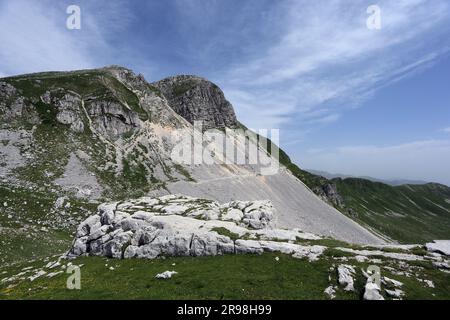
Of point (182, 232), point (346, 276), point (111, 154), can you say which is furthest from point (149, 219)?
point (111, 154)

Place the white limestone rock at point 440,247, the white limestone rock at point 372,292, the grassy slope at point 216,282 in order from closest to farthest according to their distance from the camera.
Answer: the white limestone rock at point 372,292, the grassy slope at point 216,282, the white limestone rock at point 440,247

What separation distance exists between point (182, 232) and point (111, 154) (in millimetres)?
81497

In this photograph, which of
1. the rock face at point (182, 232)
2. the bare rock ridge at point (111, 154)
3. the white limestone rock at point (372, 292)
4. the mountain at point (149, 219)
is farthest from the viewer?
the bare rock ridge at point (111, 154)

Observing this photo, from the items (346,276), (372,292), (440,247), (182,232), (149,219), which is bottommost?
(372,292)

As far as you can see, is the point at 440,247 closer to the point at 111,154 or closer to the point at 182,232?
the point at 182,232

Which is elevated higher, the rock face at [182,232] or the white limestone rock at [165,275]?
the rock face at [182,232]

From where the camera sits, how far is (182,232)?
3959 cm

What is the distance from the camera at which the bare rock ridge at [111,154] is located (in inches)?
3676

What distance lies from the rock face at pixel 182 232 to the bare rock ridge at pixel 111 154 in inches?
1690

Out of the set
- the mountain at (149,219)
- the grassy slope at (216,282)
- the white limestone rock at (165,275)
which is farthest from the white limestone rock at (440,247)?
the white limestone rock at (165,275)

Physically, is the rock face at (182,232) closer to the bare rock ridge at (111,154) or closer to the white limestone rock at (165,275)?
the white limestone rock at (165,275)

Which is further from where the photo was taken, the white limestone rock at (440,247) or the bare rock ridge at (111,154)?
the bare rock ridge at (111,154)
